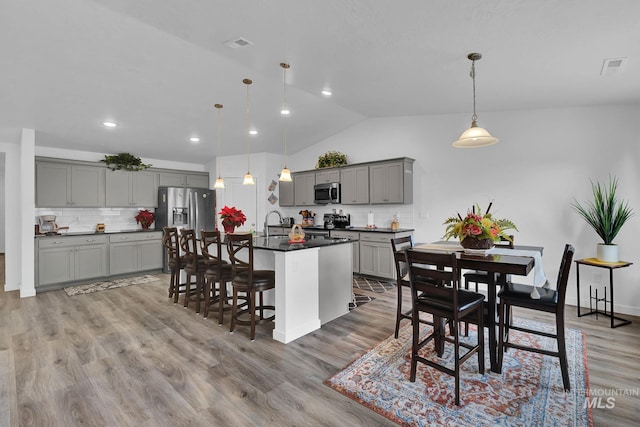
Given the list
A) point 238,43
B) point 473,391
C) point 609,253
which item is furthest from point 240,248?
point 609,253

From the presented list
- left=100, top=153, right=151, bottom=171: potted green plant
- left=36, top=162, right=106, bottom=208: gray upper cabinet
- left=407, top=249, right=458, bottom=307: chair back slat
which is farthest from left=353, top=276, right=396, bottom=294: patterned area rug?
left=36, top=162, right=106, bottom=208: gray upper cabinet

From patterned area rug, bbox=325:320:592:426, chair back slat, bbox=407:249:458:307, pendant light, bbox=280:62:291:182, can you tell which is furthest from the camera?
pendant light, bbox=280:62:291:182

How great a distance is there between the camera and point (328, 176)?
647cm

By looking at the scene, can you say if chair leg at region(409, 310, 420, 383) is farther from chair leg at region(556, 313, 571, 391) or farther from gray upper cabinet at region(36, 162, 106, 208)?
gray upper cabinet at region(36, 162, 106, 208)

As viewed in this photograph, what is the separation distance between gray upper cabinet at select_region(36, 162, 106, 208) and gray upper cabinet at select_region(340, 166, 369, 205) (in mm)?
4673

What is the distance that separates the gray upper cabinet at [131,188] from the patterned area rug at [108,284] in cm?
149

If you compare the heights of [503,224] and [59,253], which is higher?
[503,224]

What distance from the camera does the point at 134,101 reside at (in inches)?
165

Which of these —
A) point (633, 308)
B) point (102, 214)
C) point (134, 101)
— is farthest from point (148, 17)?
point (633, 308)

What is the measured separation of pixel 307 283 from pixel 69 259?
15.3ft

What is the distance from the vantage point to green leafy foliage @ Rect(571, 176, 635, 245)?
138 inches

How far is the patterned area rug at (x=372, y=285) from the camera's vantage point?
495 cm

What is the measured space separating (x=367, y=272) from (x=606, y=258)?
323 centimetres

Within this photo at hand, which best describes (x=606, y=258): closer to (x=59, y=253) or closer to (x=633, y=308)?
(x=633, y=308)
